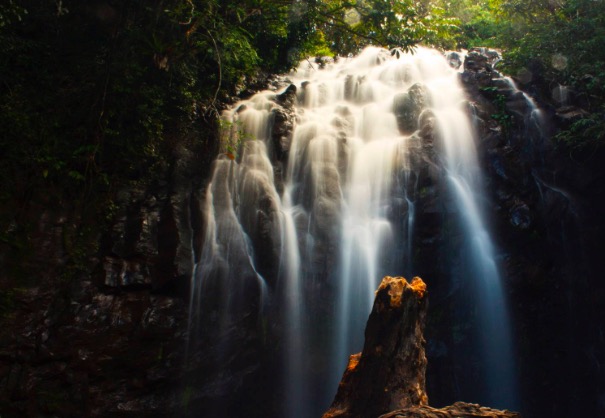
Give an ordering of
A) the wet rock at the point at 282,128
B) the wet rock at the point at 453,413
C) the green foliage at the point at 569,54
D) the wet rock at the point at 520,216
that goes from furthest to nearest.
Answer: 1. the green foliage at the point at 569,54
2. the wet rock at the point at 282,128
3. the wet rock at the point at 520,216
4. the wet rock at the point at 453,413

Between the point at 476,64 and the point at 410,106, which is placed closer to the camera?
the point at 410,106

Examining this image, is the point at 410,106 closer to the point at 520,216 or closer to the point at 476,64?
the point at 476,64

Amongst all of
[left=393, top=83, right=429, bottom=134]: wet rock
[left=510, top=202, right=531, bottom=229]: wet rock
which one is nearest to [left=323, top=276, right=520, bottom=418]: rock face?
[left=510, top=202, right=531, bottom=229]: wet rock

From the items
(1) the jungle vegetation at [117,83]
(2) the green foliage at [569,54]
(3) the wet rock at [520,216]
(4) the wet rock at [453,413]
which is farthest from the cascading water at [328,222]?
(4) the wet rock at [453,413]

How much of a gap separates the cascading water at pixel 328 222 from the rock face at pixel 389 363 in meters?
2.47

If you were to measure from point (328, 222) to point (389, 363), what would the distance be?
146 inches

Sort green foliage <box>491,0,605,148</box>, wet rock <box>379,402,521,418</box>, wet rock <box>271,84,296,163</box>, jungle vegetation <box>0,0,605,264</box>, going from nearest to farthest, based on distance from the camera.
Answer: wet rock <box>379,402,521,418</box> → jungle vegetation <box>0,0,605,264</box> → wet rock <box>271,84,296,163</box> → green foliage <box>491,0,605,148</box>

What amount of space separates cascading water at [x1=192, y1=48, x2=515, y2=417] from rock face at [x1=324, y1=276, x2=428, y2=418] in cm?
249

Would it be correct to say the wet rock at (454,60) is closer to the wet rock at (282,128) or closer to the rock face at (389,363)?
the wet rock at (282,128)

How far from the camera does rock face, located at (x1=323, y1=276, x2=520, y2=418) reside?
422 cm

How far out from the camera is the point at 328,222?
305 inches

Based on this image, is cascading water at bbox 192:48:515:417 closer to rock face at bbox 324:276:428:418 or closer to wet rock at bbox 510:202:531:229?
wet rock at bbox 510:202:531:229

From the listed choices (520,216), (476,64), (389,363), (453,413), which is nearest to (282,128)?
(520,216)

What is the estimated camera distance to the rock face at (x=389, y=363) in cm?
422
